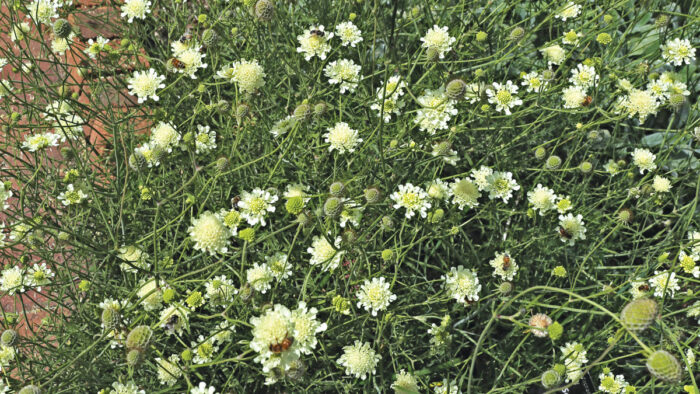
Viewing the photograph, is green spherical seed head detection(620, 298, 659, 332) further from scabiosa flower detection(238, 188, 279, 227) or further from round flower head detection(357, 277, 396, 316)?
scabiosa flower detection(238, 188, 279, 227)

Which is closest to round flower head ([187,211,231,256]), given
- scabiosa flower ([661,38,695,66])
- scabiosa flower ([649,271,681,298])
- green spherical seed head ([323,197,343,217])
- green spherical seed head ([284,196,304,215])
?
green spherical seed head ([284,196,304,215])

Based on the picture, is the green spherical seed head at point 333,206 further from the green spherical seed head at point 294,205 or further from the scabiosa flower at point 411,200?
the scabiosa flower at point 411,200

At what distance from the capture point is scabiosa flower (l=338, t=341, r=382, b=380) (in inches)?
65.6

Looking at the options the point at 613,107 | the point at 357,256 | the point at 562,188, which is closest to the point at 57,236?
the point at 357,256

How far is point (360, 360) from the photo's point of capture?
5.47ft

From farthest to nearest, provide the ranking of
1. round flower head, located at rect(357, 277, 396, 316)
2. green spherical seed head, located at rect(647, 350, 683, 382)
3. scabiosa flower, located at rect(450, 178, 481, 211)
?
scabiosa flower, located at rect(450, 178, 481, 211)
round flower head, located at rect(357, 277, 396, 316)
green spherical seed head, located at rect(647, 350, 683, 382)

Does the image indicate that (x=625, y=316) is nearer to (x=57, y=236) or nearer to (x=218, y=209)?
(x=218, y=209)

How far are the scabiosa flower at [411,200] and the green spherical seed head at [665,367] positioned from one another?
0.76 meters

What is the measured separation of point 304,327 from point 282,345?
6.4 inches

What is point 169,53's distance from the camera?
2.49 metres

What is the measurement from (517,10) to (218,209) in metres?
1.74

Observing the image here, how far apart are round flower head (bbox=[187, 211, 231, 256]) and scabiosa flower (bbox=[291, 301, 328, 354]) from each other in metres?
0.36

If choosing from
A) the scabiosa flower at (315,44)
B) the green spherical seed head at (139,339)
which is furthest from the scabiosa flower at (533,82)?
the green spherical seed head at (139,339)

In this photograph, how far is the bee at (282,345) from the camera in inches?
52.6
